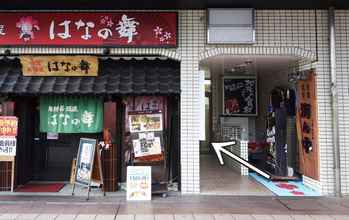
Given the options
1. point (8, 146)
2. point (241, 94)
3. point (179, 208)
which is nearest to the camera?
point (179, 208)

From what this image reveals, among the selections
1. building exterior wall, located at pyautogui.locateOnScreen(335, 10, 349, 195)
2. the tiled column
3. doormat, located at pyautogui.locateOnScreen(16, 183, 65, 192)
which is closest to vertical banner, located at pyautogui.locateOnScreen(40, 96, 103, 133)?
doormat, located at pyautogui.locateOnScreen(16, 183, 65, 192)

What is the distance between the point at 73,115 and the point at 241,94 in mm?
7123

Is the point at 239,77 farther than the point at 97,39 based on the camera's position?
Yes

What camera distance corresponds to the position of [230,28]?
861cm

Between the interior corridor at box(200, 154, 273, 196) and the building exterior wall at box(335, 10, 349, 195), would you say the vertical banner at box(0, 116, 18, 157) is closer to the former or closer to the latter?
the interior corridor at box(200, 154, 273, 196)

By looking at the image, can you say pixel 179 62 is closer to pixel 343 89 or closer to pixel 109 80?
pixel 109 80

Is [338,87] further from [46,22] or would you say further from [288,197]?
[46,22]

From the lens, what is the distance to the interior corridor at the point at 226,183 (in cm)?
872

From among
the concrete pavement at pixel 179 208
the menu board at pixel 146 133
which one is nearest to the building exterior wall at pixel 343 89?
the concrete pavement at pixel 179 208

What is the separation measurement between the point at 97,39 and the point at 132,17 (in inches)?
41.6

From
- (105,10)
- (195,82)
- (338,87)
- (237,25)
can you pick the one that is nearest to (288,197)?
(338,87)

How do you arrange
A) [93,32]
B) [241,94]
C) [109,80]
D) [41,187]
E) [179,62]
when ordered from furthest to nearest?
[241,94], [41,187], [179,62], [109,80], [93,32]

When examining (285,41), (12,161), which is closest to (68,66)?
(12,161)

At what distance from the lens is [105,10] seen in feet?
28.5
